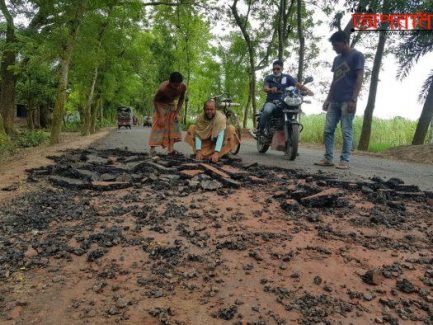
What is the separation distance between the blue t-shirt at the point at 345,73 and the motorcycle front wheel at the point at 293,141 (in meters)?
0.88

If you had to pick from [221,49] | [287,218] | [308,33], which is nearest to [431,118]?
[308,33]

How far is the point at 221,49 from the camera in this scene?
29109 millimetres

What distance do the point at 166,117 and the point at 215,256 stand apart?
5119mm

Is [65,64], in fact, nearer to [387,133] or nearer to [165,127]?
[165,127]

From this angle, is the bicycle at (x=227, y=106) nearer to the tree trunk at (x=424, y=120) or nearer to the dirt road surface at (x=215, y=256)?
the dirt road surface at (x=215, y=256)

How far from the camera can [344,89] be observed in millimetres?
6070

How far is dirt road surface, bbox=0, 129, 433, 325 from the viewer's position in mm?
1911

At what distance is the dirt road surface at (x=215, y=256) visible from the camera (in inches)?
75.2

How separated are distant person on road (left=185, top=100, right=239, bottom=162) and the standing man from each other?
1628 millimetres

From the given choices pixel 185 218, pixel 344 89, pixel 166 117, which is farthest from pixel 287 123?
pixel 185 218

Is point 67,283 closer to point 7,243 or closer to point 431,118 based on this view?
point 7,243

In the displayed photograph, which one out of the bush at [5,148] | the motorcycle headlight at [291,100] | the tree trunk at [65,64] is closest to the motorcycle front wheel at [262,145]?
the motorcycle headlight at [291,100]

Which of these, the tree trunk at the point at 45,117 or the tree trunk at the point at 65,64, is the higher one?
the tree trunk at the point at 65,64

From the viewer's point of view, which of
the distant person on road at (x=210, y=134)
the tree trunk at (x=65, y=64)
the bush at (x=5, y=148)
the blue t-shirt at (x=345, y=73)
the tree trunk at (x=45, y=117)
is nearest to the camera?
the blue t-shirt at (x=345, y=73)
